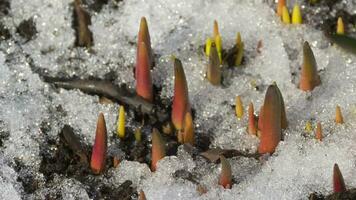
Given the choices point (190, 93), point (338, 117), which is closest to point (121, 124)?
point (190, 93)

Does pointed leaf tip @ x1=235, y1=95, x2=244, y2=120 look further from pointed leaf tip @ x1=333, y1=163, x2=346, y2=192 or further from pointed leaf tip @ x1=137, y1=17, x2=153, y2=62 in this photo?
pointed leaf tip @ x1=333, y1=163, x2=346, y2=192

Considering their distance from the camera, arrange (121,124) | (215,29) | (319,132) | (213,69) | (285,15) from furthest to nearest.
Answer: (285,15)
(215,29)
(213,69)
(121,124)
(319,132)

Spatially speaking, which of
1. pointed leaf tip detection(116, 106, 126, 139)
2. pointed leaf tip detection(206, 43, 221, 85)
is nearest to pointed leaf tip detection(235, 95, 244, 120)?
pointed leaf tip detection(206, 43, 221, 85)

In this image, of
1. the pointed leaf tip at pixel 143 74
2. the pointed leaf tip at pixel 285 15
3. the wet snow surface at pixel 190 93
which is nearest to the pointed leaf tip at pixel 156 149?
the wet snow surface at pixel 190 93

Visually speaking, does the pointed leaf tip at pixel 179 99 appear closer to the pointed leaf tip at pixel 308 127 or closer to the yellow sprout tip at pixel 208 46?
the yellow sprout tip at pixel 208 46

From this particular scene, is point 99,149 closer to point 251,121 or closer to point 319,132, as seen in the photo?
point 251,121

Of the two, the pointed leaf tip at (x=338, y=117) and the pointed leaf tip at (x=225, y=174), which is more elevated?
the pointed leaf tip at (x=338, y=117)

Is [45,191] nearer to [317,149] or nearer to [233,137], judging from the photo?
[233,137]
